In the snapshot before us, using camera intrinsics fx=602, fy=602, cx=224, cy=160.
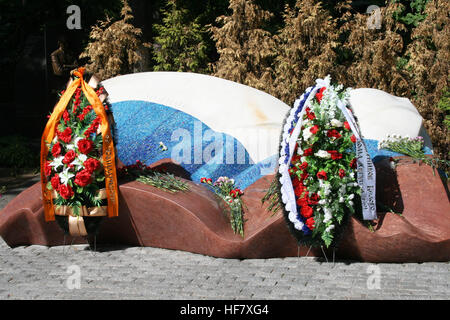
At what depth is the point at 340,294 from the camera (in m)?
4.57

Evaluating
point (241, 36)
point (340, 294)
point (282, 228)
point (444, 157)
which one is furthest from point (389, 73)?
point (340, 294)

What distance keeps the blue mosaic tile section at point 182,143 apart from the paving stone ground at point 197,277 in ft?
5.50

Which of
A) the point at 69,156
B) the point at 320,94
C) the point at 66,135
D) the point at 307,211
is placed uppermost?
the point at 320,94

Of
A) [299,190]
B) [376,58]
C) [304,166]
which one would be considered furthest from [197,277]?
[376,58]

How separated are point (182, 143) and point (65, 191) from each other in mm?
2073

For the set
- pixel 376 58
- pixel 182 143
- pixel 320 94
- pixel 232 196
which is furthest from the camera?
pixel 376 58

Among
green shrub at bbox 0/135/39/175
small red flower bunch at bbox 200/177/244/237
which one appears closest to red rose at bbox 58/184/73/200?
small red flower bunch at bbox 200/177/244/237

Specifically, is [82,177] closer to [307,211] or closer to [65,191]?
[65,191]

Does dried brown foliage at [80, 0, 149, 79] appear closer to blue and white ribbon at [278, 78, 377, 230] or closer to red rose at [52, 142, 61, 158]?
red rose at [52, 142, 61, 158]

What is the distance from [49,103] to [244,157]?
22.2 ft

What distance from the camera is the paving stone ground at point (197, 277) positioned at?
15.1 ft

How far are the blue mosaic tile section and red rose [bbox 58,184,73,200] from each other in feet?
5.41

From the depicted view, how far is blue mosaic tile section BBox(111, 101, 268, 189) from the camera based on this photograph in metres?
7.23

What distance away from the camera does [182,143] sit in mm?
7379
